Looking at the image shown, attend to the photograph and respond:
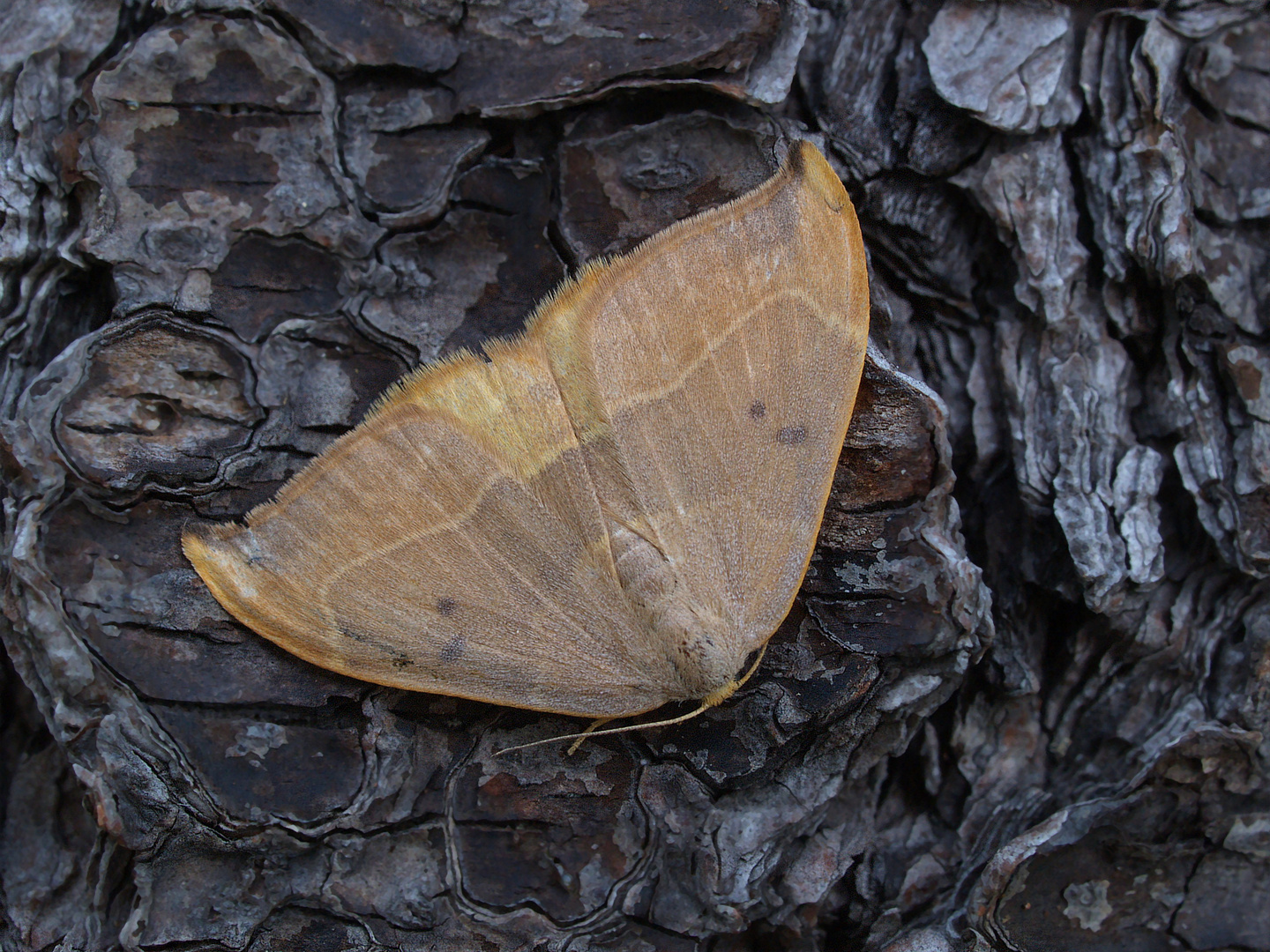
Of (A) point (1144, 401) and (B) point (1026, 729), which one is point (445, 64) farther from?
(B) point (1026, 729)

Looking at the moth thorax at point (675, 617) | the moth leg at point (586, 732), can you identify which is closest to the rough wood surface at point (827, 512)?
the moth leg at point (586, 732)

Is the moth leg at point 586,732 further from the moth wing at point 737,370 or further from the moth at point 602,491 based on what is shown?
the moth wing at point 737,370

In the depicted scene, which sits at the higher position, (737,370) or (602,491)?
(737,370)

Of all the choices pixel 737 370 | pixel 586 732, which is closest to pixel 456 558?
pixel 586 732

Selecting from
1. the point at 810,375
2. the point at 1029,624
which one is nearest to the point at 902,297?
the point at 810,375

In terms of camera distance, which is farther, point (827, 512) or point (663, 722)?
point (827, 512)

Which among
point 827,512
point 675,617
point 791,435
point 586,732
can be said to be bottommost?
point 586,732

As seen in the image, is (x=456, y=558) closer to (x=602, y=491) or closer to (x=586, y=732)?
(x=602, y=491)
